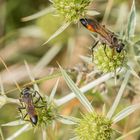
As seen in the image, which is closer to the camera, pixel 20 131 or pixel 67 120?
pixel 67 120

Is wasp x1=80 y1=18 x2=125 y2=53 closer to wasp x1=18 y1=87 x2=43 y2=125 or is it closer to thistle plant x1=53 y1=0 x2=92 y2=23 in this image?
thistle plant x1=53 y1=0 x2=92 y2=23

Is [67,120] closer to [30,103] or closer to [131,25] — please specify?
[30,103]

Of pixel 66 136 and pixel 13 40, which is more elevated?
pixel 13 40

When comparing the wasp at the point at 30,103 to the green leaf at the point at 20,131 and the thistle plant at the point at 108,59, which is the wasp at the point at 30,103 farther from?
the thistle plant at the point at 108,59

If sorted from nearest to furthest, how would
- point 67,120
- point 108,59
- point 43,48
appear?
1. point 67,120
2. point 108,59
3. point 43,48

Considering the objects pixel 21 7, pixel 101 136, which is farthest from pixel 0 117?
pixel 101 136

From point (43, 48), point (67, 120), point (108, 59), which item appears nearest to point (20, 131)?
point (67, 120)

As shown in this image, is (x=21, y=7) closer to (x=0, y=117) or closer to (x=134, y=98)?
(x=0, y=117)

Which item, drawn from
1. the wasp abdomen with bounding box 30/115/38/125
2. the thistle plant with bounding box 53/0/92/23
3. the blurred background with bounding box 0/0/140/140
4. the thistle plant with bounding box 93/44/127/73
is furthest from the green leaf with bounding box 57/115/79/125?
the blurred background with bounding box 0/0/140/140
